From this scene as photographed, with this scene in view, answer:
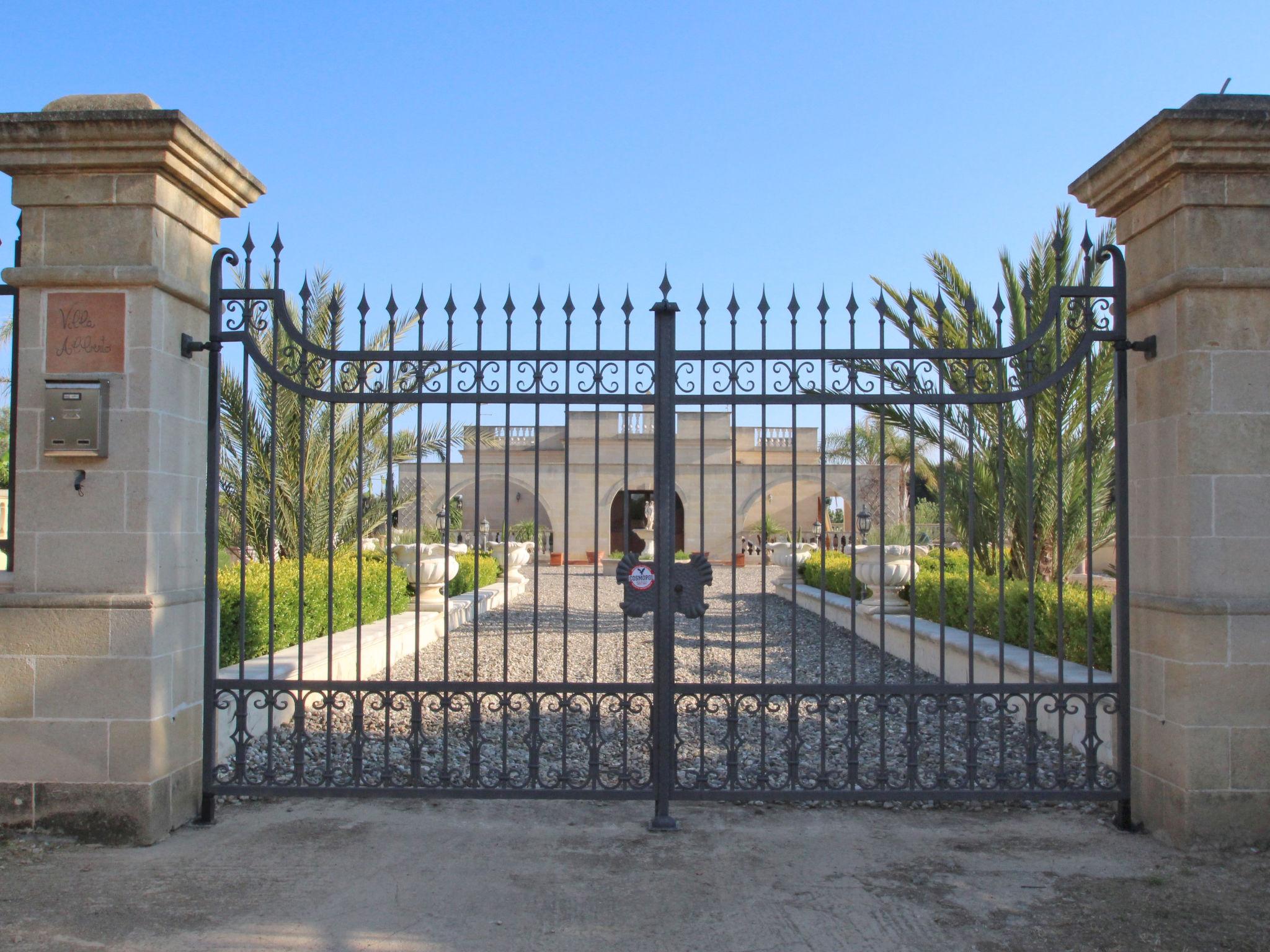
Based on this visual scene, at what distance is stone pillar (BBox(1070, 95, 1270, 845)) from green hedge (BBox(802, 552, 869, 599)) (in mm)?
8575

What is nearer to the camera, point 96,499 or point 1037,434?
point 96,499

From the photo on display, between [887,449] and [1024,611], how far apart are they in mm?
9377

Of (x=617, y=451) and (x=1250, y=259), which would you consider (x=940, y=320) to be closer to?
(x=1250, y=259)

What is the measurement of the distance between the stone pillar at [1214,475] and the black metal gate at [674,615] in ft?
1.08

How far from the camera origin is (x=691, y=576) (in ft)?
14.9

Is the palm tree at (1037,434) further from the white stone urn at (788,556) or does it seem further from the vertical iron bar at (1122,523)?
the white stone urn at (788,556)

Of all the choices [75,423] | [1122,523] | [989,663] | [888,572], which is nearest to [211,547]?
[75,423]

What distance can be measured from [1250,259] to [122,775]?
5521mm

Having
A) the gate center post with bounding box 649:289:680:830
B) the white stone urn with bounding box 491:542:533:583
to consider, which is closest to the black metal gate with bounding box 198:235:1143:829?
the gate center post with bounding box 649:289:680:830

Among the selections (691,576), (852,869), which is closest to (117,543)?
(691,576)

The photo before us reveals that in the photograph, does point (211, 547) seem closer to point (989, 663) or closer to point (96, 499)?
point (96, 499)

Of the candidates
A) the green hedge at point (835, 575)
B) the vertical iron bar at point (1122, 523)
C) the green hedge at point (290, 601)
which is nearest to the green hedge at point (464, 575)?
the green hedge at point (290, 601)

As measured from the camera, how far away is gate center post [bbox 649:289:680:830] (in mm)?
4422

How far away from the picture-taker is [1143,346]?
4402mm
